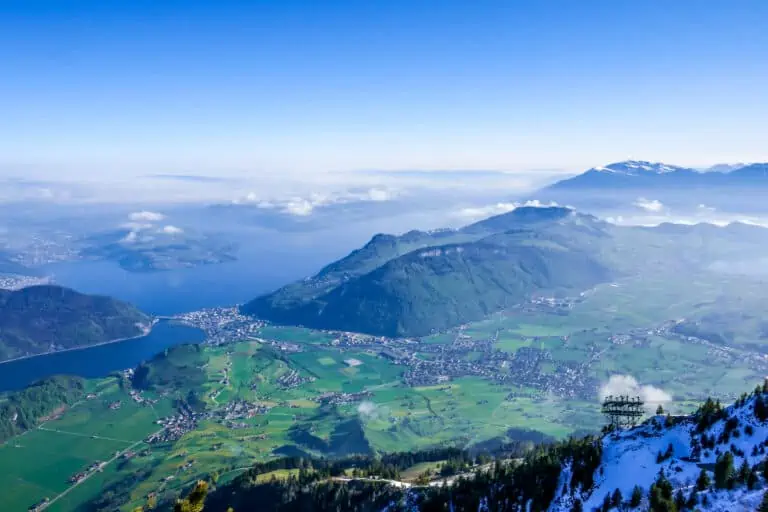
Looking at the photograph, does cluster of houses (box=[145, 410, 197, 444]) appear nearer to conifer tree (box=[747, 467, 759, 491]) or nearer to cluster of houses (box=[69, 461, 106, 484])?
cluster of houses (box=[69, 461, 106, 484])

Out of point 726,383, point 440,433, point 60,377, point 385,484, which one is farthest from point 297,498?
point 726,383

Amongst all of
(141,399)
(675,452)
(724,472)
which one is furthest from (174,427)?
(724,472)

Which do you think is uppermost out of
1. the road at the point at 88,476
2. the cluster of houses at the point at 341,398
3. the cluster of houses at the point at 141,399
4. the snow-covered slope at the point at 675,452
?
the snow-covered slope at the point at 675,452

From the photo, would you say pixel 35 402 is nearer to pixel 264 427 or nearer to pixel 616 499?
pixel 264 427

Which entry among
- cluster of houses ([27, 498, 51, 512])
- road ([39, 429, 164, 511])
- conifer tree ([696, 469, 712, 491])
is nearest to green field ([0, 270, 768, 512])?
road ([39, 429, 164, 511])

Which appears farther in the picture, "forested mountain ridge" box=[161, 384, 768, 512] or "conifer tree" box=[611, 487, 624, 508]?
"conifer tree" box=[611, 487, 624, 508]

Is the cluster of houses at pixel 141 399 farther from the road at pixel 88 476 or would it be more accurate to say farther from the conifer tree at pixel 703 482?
the conifer tree at pixel 703 482

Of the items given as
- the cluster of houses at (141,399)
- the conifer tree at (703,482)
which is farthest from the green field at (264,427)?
the conifer tree at (703,482)

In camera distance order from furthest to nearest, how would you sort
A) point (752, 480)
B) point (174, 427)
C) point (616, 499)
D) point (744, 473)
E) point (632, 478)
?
point (174, 427) < point (632, 478) < point (616, 499) < point (744, 473) < point (752, 480)
